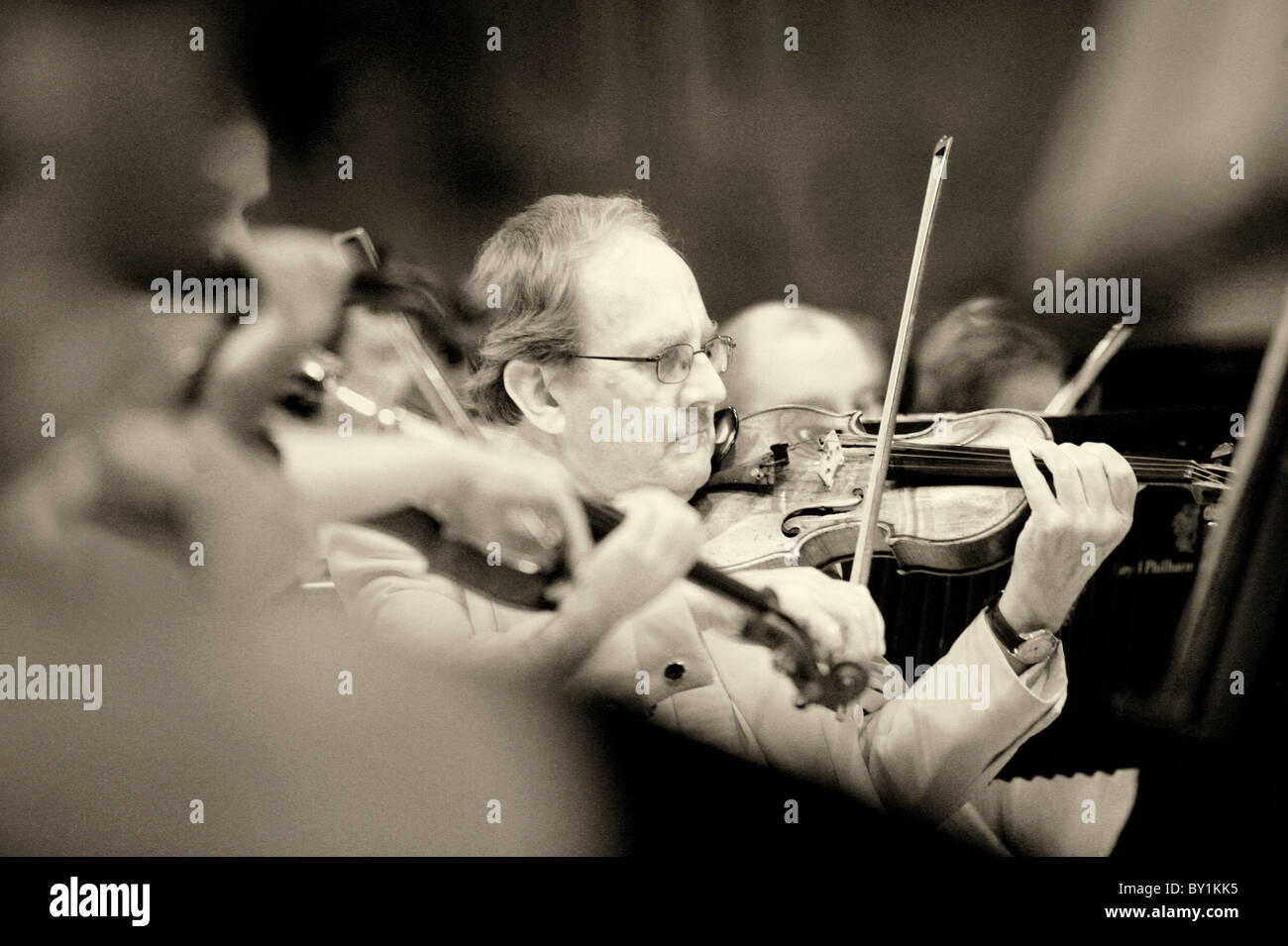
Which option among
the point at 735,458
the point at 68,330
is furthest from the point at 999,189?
the point at 68,330

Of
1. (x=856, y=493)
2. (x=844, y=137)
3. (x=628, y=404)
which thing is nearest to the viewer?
(x=856, y=493)

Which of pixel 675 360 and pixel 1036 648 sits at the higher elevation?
pixel 675 360

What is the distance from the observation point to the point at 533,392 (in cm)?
232

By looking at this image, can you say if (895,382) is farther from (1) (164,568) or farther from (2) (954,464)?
(1) (164,568)

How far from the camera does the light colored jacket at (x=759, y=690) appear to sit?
229 cm

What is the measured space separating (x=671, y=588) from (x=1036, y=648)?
685 millimetres

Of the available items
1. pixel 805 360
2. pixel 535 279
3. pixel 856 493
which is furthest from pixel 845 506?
pixel 535 279

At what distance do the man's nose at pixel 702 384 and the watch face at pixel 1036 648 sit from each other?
2.35 ft

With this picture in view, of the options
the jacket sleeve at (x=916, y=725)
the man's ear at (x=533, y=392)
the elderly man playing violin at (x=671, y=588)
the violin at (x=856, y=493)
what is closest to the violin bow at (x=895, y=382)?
the violin at (x=856, y=493)

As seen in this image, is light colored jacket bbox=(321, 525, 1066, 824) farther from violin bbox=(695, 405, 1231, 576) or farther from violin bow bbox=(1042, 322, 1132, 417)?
violin bow bbox=(1042, 322, 1132, 417)

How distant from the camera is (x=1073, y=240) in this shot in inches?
95.0

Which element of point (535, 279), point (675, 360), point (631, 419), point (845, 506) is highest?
point (535, 279)

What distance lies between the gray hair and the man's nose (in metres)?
0.22

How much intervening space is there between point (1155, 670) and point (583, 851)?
1149 millimetres
